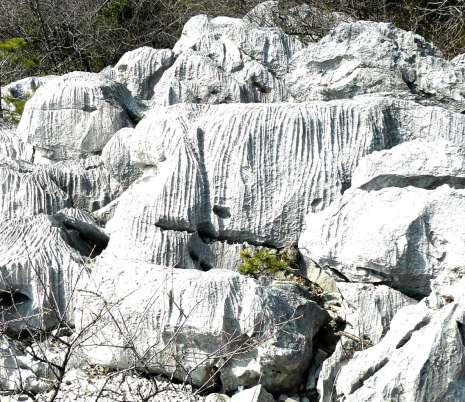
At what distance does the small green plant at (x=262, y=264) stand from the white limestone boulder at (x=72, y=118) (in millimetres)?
1960

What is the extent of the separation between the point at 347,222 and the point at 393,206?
0.31m

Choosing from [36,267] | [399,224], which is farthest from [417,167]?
[36,267]

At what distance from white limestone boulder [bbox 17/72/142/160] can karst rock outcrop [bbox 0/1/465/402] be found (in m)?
0.02

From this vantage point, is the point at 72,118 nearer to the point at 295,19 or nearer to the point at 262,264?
the point at 262,264

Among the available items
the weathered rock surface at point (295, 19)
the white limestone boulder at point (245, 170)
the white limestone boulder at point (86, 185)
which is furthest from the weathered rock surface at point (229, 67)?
the weathered rock surface at point (295, 19)

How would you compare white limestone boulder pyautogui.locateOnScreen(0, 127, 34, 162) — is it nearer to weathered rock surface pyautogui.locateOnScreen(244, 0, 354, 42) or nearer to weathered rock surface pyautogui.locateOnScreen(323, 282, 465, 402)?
weathered rock surface pyautogui.locateOnScreen(244, 0, 354, 42)

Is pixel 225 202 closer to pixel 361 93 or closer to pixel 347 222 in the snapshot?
pixel 347 222

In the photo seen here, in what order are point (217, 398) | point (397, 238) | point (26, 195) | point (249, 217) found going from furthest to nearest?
point (26, 195) < point (249, 217) < point (397, 238) < point (217, 398)

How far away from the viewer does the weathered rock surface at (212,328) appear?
6.22 metres

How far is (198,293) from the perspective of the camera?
6359 millimetres

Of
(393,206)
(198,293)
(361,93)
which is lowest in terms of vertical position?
(198,293)

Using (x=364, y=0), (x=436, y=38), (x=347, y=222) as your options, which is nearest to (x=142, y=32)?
(x=364, y=0)

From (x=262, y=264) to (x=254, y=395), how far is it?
132 cm

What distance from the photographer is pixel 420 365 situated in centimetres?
562
